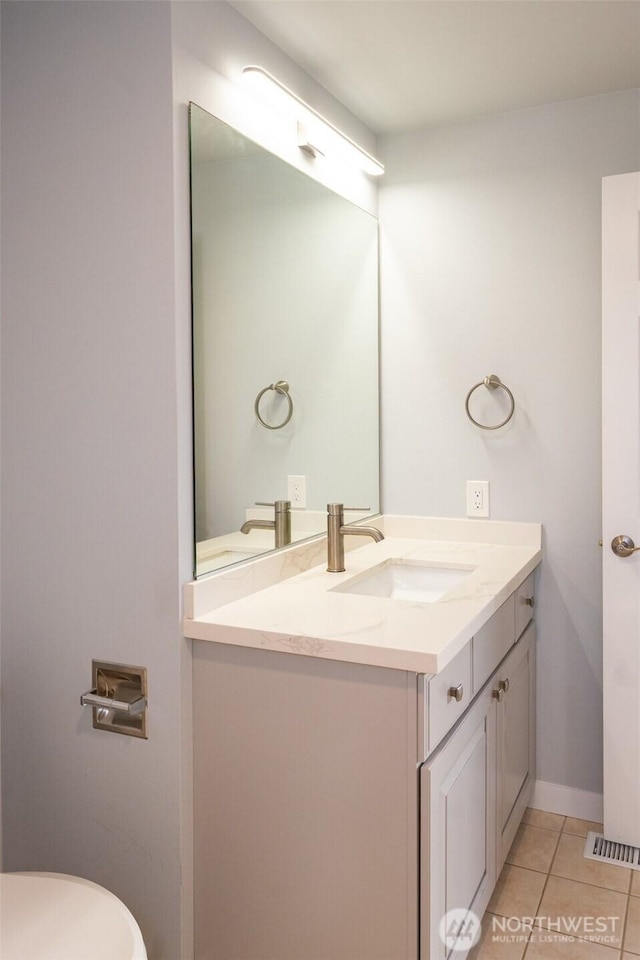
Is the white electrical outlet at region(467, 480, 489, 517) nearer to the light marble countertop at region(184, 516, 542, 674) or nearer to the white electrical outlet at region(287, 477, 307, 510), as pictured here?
the light marble countertop at region(184, 516, 542, 674)

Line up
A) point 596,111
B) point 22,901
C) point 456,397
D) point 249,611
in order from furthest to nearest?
point 456,397 < point 596,111 < point 249,611 < point 22,901

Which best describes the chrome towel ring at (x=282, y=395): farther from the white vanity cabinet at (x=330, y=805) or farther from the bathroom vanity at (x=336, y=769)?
the white vanity cabinet at (x=330, y=805)

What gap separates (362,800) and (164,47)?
5.35ft

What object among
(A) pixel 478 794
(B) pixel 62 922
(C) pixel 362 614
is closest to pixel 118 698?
(B) pixel 62 922

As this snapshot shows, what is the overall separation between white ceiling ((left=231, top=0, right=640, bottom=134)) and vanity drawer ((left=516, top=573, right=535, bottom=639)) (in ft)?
5.01

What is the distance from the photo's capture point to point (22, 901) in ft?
4.78

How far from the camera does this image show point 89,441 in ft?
5.67

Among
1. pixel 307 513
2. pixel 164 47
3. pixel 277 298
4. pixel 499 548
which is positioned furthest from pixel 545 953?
pixel 164 47

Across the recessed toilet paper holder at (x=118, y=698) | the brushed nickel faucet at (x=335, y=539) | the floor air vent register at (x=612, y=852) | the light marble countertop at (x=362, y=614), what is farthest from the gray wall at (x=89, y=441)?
the floor air vent register at (x=612, y=852)

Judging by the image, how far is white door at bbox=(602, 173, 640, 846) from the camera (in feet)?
7.07

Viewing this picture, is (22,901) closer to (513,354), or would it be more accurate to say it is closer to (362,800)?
(362,800)

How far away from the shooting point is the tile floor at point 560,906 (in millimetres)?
1870

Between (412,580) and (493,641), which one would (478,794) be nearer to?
(493,641)

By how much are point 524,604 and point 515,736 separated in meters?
0.39
